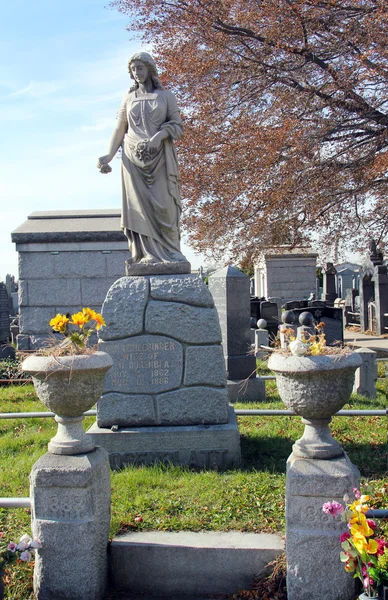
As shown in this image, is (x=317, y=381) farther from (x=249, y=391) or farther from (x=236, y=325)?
(x=236, y=325)

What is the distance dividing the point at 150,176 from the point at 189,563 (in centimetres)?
339

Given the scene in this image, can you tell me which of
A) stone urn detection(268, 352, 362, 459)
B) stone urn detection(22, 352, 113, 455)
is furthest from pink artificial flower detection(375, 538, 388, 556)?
stone urn detection(22, 352, 113, 455)

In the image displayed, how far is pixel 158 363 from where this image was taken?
506 cm

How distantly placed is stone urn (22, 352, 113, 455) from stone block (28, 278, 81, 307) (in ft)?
23.1

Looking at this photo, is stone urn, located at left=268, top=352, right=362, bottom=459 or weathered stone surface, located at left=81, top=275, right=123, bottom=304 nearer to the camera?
stone urn, located at left=268, top=352, right=362, bottom=459

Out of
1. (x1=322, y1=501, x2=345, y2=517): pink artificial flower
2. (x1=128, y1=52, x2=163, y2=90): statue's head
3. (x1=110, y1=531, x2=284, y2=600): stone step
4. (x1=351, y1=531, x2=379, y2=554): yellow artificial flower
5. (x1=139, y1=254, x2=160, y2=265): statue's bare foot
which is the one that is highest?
(x1=128, y1=52, x2=163, y2=90): statue's head

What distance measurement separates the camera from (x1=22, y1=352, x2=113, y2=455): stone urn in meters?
3.04

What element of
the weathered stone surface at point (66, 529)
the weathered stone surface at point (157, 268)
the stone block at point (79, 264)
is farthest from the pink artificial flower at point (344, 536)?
the stone block at point (79, 264)

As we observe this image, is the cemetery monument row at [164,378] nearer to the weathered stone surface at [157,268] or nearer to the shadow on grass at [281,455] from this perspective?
the weathered stone surface at [157,268]

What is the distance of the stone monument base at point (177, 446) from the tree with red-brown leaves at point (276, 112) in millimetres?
7104

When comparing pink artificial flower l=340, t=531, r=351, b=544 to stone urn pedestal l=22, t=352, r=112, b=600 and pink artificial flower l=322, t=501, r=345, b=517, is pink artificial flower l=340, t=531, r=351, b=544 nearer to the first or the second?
pink artificial flower l=322, t=501, r=345, b=517

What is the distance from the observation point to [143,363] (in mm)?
5062

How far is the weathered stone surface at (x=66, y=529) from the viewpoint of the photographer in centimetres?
307

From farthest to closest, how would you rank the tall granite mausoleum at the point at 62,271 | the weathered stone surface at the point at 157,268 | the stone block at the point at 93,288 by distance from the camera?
the stone block at the point at 93,288
the tall granite mausoleum at the point at 62,271
the weathered stone surface at the point at 157,268
